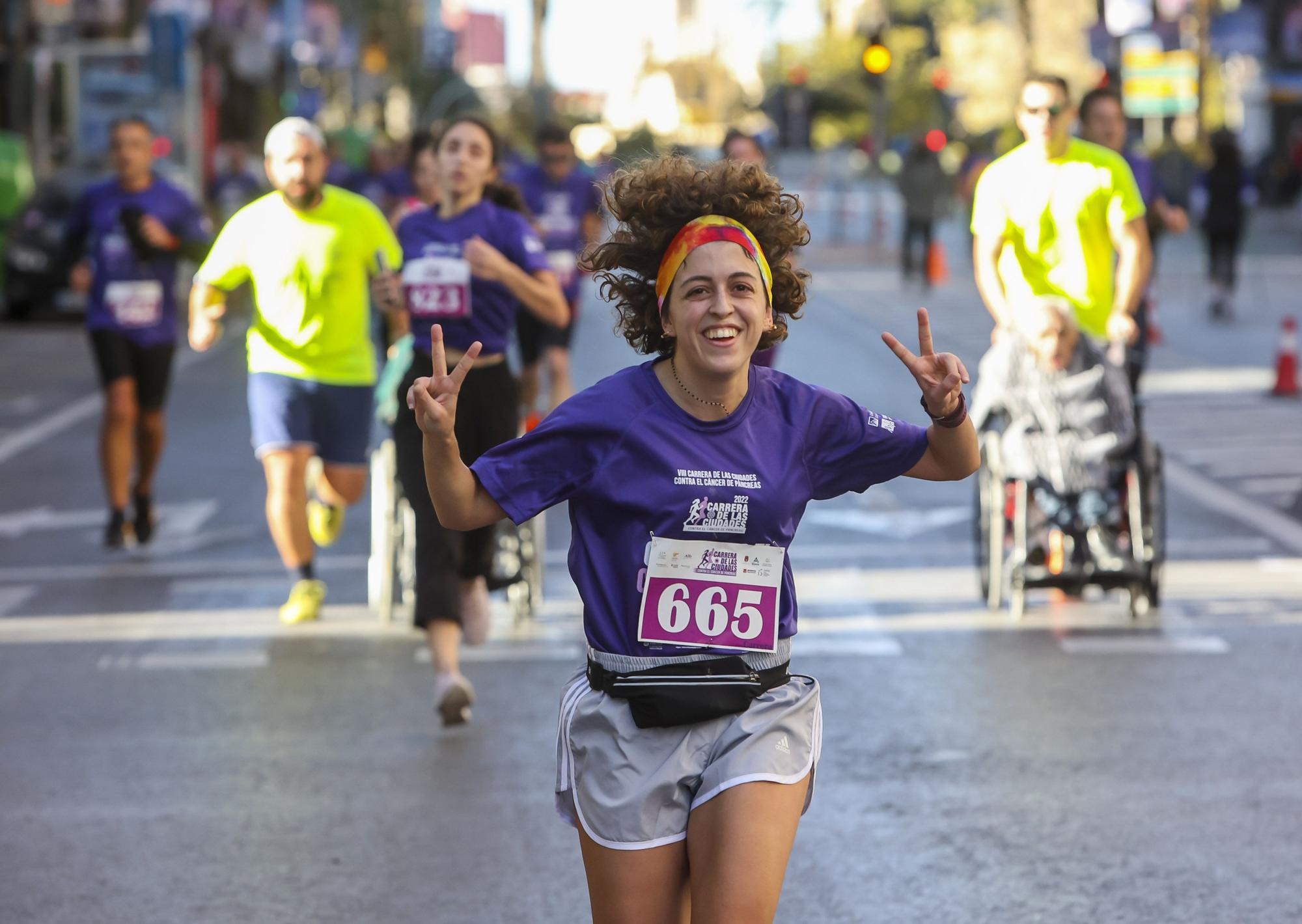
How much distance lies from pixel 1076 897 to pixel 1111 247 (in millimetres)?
4440

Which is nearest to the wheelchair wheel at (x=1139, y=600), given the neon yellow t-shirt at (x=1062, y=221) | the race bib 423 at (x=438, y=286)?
the neon yellow t-shirt at (x=1062, y=221)

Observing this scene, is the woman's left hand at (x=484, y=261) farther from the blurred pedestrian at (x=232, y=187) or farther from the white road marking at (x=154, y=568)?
the blurred pedestrian at (x=232, y=187)

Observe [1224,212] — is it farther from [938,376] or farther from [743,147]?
[938,376]

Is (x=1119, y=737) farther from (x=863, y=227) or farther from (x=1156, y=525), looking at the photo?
(x=863, y=227)

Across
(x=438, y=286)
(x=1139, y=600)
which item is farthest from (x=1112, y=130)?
(x=438, y=286)

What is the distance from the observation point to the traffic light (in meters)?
29.2

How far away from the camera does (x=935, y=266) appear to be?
102ft

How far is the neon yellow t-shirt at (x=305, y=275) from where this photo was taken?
28.2 ft

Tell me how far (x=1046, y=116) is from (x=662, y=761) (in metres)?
5.77

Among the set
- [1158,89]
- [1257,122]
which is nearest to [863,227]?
[1158,89]

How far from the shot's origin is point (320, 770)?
671 centimetres

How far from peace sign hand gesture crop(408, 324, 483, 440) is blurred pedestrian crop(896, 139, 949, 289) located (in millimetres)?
26047

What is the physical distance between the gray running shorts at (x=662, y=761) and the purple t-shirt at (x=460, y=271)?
3.67 metres

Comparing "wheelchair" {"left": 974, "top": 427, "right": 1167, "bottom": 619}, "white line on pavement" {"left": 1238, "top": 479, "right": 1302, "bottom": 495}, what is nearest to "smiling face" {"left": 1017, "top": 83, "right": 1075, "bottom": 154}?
"wheelchair" {"left": 974, "top": 427, "right": 1167, "bottom": 619}
